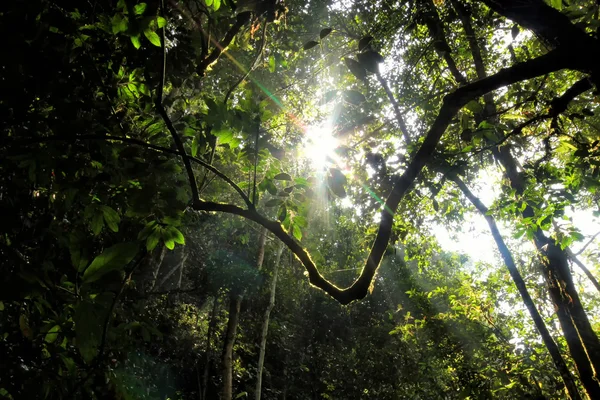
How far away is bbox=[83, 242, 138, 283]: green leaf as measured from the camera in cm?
68

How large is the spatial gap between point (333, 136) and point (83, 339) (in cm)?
107

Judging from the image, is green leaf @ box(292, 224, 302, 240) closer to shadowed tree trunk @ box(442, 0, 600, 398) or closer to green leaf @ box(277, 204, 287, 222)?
green leaf @ box(277, 204, 287, 222)

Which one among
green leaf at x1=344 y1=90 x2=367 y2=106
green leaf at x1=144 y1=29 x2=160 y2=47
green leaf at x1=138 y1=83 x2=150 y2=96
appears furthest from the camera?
green leaf at x1=138 y1=83 x2=150 y2=96

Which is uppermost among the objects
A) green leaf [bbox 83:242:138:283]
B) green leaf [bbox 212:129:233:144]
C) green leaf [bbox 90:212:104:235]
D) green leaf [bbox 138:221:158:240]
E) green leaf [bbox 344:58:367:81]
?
green leaf [bbox 212:129:233:144]

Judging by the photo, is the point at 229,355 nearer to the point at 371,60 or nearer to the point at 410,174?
the point at 410,174

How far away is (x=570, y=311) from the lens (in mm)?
3820

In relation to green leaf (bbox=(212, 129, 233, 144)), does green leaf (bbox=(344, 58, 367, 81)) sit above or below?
below

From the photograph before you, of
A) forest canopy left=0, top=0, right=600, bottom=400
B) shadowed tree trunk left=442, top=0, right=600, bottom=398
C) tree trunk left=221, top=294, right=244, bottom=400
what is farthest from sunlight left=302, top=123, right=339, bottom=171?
tree trunk left=221, top=294, right=244, bottom=400

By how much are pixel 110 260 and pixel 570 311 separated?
4.83 m

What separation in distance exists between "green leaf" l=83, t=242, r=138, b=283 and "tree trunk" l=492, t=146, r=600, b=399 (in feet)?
12.3

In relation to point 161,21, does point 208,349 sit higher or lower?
higher

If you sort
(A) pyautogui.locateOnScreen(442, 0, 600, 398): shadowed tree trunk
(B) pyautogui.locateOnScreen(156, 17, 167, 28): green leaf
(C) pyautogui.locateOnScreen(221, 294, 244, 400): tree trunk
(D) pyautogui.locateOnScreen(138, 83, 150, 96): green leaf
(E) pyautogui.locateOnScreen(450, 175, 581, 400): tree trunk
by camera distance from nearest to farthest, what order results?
(B) pyautogui.locateOnScreen(156, 17, 167, 28): green leaf → (D) pyautogui.locateOnScreen(138, 83, 150, 96): green leaf → (A) pyautogui.locateOnScreen(442, 0, 600, 398): shadowed tree trunk → (E) pyautogui.locateOnScreen(450, 175, 581, 400): tree trunk → (C) pyautogui.locateOnScreen(221, 294, 244, 400): tree trunk

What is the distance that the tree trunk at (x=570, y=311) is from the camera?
3545 mm

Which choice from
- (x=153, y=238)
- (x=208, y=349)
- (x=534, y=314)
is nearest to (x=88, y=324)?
(x=153, y=238)
